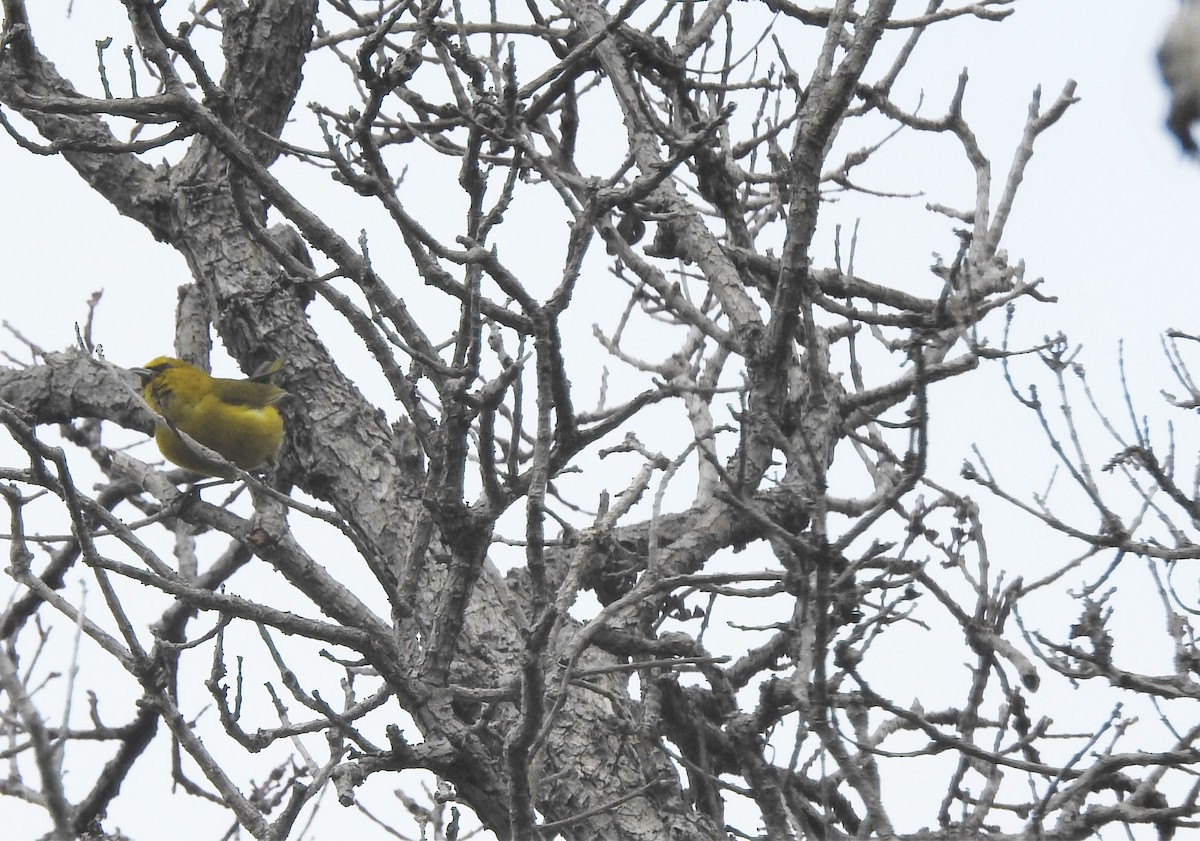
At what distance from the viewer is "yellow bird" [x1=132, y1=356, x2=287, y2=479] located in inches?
228

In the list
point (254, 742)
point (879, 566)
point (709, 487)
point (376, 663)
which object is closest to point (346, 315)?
point (376, 663)

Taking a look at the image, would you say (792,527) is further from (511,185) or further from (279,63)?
(279,63)

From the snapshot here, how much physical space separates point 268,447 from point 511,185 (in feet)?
12.0

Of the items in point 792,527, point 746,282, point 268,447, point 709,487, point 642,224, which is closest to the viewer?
point 792,527

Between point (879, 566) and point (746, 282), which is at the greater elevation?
point (746, 282)

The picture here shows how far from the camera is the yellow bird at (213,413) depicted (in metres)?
5.79

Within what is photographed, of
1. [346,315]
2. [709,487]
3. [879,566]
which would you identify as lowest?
[879,566]

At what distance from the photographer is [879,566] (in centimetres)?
344

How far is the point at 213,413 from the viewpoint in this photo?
619 cm

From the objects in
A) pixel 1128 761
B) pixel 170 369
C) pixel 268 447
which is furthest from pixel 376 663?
pixel 170 369

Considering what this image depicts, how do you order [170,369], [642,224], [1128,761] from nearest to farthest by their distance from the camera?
[1128,761], [642,224], [170,369]

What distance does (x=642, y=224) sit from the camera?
17.5 ft

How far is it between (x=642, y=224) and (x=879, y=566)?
233cm

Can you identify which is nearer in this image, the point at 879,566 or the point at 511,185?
the point at 511,185
